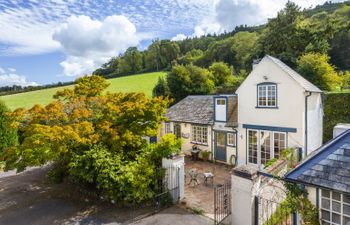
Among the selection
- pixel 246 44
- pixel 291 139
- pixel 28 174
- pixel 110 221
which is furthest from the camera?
pixel 246 44

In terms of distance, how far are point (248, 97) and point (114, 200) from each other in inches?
420

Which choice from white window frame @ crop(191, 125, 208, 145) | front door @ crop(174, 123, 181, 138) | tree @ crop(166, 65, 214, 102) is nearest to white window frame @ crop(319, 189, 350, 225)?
white window frame @ crop(191, 125, 208, 145)

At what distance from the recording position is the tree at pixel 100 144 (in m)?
10.1

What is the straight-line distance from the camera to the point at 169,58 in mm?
Result: 71625

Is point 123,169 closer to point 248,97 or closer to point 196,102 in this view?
point 248,97

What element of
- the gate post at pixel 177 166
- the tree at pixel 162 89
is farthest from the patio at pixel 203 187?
the tree at pixel 162 89

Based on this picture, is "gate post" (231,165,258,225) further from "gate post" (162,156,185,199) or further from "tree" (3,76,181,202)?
"tree" (3,76,181,202)

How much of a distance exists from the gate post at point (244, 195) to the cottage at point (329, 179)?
5.19ft

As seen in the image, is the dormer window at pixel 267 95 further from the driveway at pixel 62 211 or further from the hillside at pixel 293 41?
the hillside at pixel 293 41

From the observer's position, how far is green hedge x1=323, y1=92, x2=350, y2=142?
17875 mm

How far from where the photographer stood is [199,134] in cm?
1922

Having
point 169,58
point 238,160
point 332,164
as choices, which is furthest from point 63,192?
point 169,58

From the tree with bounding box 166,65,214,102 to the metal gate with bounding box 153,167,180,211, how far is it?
23.8 m

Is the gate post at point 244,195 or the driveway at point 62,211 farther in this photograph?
the driveway at point 62,211
